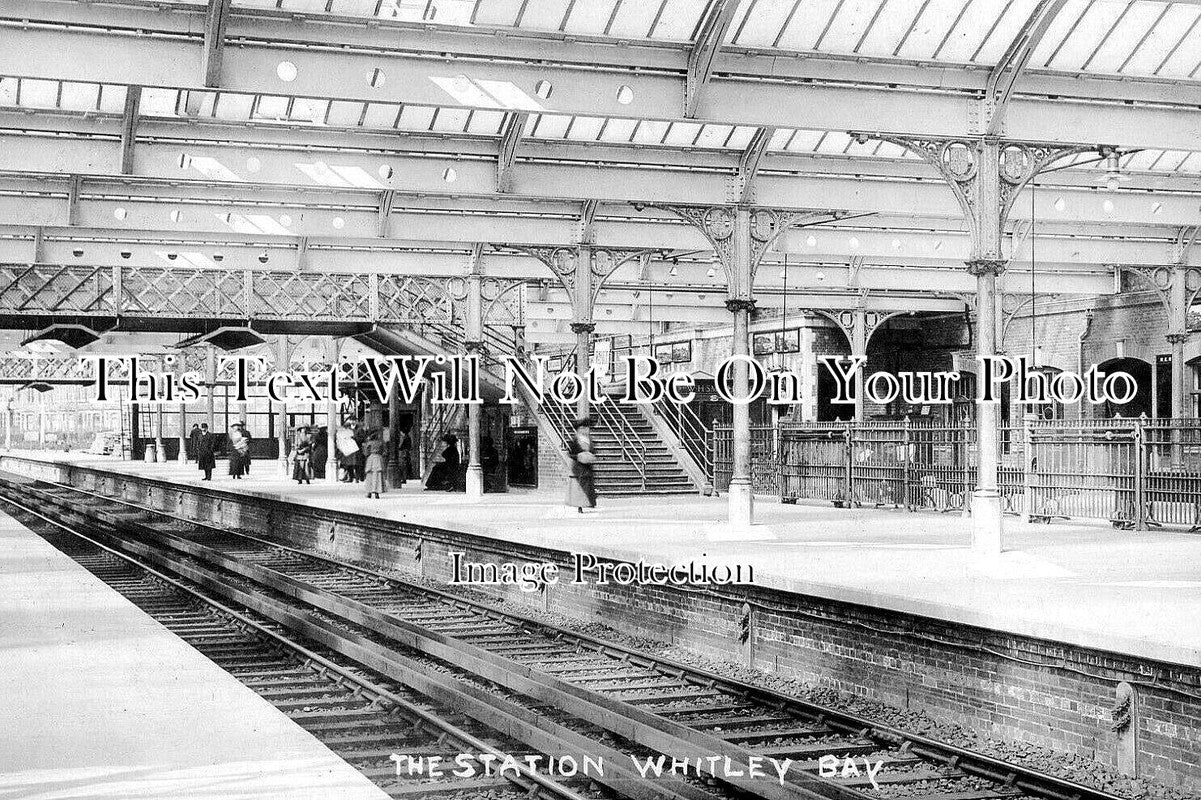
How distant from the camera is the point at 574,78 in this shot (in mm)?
15336

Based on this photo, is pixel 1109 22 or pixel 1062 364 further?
pixel 1062 364

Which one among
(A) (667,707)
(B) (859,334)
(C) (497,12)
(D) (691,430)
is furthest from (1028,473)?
(B) (859,334)

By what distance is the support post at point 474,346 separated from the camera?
1051 inches

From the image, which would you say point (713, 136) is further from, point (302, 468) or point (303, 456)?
point (302, 468)

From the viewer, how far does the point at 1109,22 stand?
15.2 meters

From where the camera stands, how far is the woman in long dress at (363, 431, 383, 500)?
27500mm

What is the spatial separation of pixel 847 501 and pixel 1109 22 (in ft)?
35.2

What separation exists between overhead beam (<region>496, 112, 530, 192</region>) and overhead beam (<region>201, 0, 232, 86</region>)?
5069mm

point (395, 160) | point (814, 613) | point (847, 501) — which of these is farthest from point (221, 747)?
point (847, 501)

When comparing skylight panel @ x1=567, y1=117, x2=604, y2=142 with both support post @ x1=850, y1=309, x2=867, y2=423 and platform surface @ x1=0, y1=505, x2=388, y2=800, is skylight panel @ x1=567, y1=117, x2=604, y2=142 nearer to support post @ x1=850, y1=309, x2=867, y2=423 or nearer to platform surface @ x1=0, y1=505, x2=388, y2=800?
platform surface @ x1=0, y1=505, x2=388, y2=800

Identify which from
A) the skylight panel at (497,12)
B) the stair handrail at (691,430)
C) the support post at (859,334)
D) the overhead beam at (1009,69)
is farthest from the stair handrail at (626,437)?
the skylight panel at (497,12)

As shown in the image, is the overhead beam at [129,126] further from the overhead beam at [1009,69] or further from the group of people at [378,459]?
the overhead beam at [1009,69]

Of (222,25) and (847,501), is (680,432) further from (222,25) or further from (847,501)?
(222,25)

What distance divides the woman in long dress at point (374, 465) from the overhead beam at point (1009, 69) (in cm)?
1572
